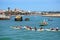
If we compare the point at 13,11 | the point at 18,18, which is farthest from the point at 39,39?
the point at 13,11

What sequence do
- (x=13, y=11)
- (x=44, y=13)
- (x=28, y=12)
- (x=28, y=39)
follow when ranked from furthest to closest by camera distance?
(x=44, y=13) → (x=28, y=12) → (x=13, y=11) → (x=28, y=39)

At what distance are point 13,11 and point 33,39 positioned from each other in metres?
103

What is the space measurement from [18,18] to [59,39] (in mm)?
44448

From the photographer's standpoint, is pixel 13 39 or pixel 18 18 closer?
pixel 13 39

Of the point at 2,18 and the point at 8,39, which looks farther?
the point at 2,18

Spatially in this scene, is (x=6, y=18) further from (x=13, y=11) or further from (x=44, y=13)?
(x=44, y=13)

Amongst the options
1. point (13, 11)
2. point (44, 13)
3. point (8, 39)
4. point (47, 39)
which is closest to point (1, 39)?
point (8, 39)

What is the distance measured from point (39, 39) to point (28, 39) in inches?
46.1

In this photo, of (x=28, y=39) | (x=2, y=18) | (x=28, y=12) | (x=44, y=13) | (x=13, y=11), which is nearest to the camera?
(x=28, y=39)

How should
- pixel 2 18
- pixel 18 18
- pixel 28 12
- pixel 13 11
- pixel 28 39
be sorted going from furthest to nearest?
1. pixel 28 12
2. pixel 13 11
3. pixel 2 18
4. pixel 18 18
5. pixel 28 39

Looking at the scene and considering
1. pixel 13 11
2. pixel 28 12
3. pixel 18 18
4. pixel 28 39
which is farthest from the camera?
pixel 28 12

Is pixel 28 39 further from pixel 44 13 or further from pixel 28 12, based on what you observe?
pixel 44 13

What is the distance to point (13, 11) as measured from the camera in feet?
415

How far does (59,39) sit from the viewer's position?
24.4 metres
